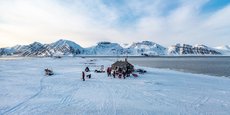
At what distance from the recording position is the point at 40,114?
10.8m

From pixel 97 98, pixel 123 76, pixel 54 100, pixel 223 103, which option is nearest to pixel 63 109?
pixel 54 100

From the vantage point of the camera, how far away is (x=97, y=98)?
1477cm

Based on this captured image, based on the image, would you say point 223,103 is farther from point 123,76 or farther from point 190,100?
point 123,76

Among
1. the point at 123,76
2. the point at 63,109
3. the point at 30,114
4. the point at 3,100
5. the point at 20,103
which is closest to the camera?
the point at 30,114

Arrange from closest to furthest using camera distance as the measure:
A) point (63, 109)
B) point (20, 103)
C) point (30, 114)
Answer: point (30, 114) < point (63, 109) < point (20, 103)

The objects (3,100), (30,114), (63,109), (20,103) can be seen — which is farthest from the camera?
(3,100)

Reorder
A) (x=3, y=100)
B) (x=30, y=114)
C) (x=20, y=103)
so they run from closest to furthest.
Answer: (x=30, y=114), (x=20, y=103), (x=3, y=100)

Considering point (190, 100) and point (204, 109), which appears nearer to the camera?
point (204, 109)

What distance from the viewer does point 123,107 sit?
12.2 m

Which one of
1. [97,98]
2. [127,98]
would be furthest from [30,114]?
[127,98]

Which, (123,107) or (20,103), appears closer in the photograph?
(123,107)

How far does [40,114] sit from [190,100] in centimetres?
1096

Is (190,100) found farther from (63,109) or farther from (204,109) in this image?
(63,109)

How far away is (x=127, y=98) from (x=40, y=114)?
6.67m
